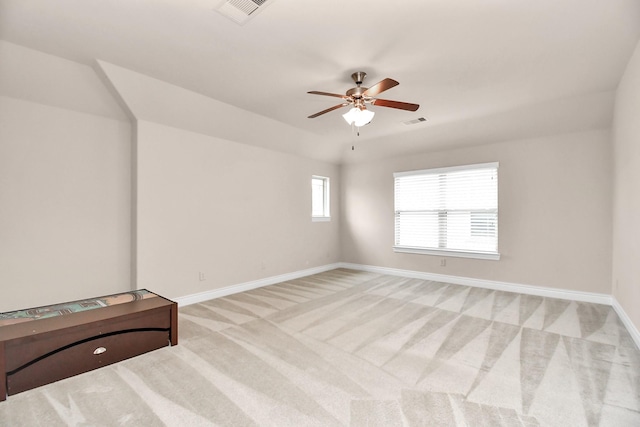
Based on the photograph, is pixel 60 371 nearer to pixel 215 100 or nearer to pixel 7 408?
pixel 7 408

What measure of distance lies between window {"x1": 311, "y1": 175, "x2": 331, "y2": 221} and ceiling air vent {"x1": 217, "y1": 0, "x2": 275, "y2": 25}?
4.51 meters

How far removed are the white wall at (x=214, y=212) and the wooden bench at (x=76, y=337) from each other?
1.11 metres

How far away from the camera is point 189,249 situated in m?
4.31

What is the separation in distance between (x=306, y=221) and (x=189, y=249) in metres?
2.58

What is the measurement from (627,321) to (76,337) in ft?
17.9

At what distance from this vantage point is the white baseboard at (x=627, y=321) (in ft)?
9.50

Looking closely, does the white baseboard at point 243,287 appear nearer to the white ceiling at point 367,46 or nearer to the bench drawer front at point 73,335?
the bench drawer front at point 73,335

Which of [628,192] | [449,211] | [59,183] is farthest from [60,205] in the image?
[628,192]

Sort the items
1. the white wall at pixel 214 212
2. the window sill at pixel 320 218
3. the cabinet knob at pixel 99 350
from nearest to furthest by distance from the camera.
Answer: the cabinet knob at pixel 99 350 → the white wall at pixel 214 212 → the window sill at pixel 320 218

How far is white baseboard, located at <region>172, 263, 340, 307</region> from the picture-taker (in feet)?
14.0

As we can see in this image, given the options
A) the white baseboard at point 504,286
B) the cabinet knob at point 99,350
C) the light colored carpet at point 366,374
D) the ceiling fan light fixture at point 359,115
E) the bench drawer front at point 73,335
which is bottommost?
the light colored carpet at point 366,374

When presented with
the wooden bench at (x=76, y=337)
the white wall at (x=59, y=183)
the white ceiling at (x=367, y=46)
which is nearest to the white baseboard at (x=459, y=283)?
the white wall at (x=59, y=183)

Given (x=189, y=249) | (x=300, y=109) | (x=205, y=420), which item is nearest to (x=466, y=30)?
(x=300, y=109)

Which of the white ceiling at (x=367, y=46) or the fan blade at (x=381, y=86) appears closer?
the white ceiling at (x=367, y=46)
